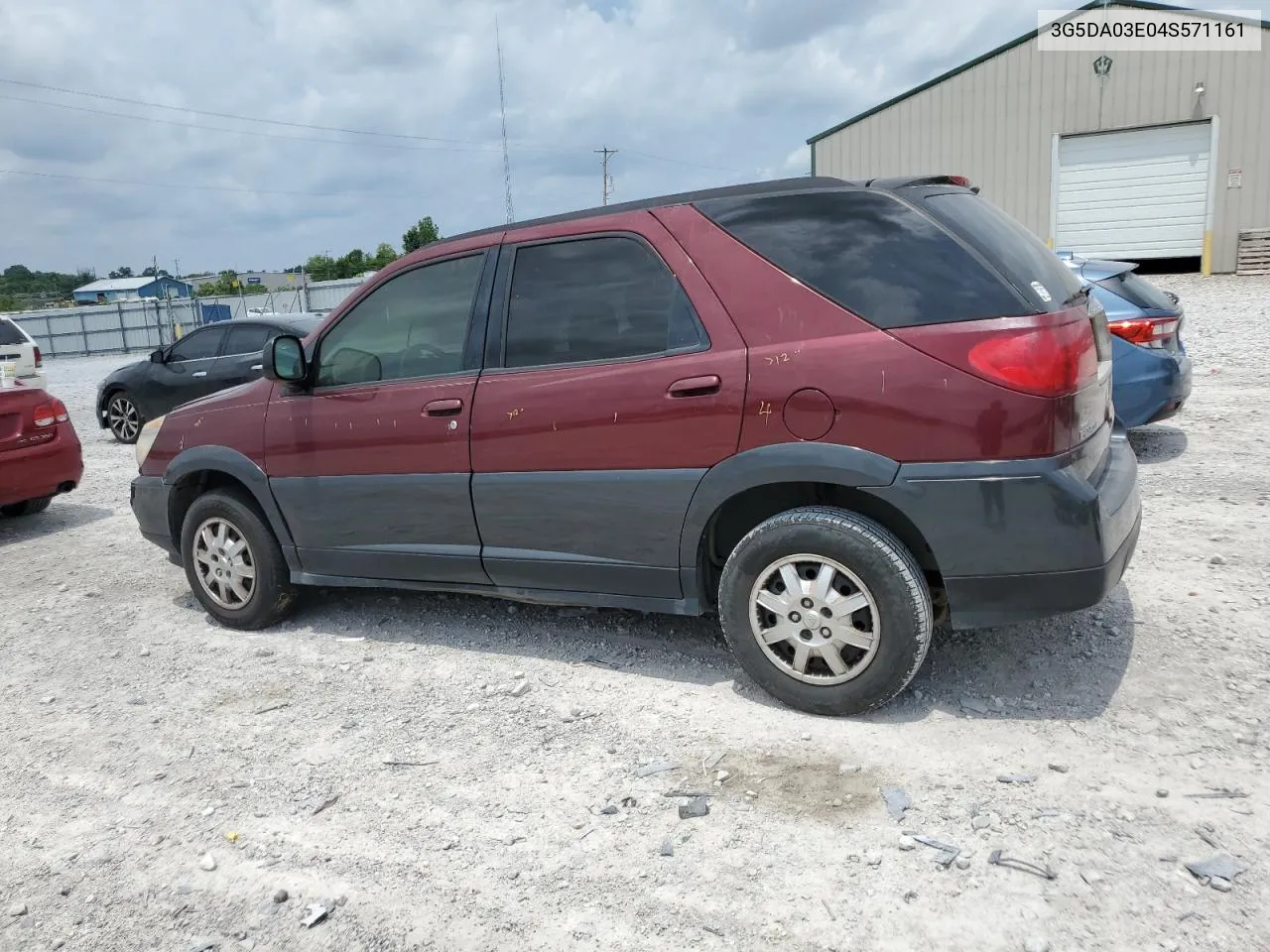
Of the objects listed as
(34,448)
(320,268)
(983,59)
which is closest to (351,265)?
(320,268)

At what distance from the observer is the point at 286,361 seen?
4559 millimetres

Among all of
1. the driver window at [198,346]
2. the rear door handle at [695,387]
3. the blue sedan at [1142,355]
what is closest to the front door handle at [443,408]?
the rear door handle at [695,387]

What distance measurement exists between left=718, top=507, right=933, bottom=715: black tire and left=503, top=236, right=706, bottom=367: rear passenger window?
0.80 m

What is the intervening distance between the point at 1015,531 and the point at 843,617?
64 centimetres

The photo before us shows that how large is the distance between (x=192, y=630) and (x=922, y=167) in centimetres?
2349

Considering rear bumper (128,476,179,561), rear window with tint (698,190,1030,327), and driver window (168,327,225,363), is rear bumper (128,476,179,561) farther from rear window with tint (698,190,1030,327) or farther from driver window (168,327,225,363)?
driver window (168,327,225,363)

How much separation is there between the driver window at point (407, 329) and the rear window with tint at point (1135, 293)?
5077 mm

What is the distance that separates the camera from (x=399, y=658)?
450 cm

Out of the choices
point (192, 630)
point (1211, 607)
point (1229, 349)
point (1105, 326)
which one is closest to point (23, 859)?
point (192, 630)

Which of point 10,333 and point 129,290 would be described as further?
point 129,290

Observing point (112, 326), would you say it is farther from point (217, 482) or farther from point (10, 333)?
point (217, 482)

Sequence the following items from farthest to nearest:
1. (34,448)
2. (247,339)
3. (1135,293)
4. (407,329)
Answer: (247,339)
(34,448)
(1135,293)
(407,329)

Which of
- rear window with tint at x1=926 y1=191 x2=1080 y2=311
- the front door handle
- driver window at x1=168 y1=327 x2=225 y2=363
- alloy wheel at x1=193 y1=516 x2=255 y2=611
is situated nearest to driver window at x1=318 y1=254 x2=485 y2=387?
the front door handle

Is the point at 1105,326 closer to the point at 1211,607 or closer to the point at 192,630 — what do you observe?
the point at 1211,607
